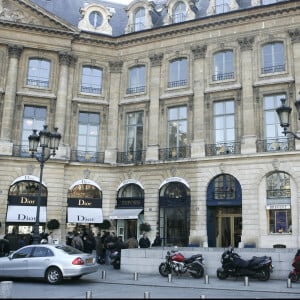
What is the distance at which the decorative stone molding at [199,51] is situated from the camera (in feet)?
94.9

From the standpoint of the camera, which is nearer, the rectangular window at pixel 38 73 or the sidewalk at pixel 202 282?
the sidewalk at pixel 202 282

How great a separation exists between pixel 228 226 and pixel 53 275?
549 inches

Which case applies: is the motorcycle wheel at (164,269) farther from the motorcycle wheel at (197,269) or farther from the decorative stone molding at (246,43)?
the decorative stone molding at (246,43)

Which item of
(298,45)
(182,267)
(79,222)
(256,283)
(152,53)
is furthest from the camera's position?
(152,53)

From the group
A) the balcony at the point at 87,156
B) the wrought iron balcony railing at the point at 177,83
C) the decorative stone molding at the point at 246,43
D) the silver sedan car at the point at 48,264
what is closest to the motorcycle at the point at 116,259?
the silver sedan car at the point at 48,264

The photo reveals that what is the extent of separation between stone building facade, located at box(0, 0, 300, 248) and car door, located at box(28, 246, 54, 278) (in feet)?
40.7

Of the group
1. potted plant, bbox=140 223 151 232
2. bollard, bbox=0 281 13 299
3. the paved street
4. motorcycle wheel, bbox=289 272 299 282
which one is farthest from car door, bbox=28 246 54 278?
potted plant, bbox=140 223 151 232

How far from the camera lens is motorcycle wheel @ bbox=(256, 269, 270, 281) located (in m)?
15.6

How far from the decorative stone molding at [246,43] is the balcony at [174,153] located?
710cm

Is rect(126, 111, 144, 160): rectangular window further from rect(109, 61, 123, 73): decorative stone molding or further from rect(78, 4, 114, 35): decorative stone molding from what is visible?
rect(78, 4, 114, 35): decorative stone molding

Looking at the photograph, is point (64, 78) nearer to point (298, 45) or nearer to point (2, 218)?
point (2, 218)

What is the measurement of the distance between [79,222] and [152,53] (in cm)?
1233

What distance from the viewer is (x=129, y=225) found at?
2925 centimetres

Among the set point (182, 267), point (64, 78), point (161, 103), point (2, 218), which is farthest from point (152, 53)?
point (182, 267)
